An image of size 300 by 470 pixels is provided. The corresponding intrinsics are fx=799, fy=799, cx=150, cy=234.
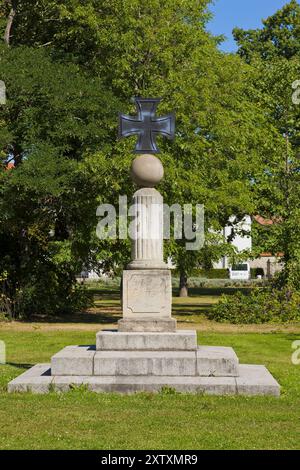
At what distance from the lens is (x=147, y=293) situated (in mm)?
13477

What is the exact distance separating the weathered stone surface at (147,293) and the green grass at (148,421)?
6.31ft

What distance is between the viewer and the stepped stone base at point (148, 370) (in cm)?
1212

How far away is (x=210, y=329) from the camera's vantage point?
78.9ft

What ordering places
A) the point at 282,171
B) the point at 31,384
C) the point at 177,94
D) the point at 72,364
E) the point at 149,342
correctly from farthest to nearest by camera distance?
the point at 282,171 → the point at 177,94 → the point at 149,342 → the point at 72,364 → the point at 31,384

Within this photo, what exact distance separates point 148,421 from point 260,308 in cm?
1759

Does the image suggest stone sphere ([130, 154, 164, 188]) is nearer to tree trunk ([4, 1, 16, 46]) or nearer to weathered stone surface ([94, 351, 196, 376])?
weathered stone surface ([94, 351, 196, 376])

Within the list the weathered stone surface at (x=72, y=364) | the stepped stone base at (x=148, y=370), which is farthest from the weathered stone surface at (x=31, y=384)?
the weathered stone surface at (x=72, y=364)

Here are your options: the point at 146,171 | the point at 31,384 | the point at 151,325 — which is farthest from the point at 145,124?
the point at 31,384

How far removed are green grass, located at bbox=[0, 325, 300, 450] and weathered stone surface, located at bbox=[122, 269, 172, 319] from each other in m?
1.92

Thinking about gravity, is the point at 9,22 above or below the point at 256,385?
above

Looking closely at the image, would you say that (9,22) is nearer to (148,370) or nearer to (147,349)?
(147,349)

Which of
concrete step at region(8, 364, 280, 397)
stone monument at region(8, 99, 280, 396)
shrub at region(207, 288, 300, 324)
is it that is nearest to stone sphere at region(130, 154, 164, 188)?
stone monument at region(8, 99, 280, 396)
